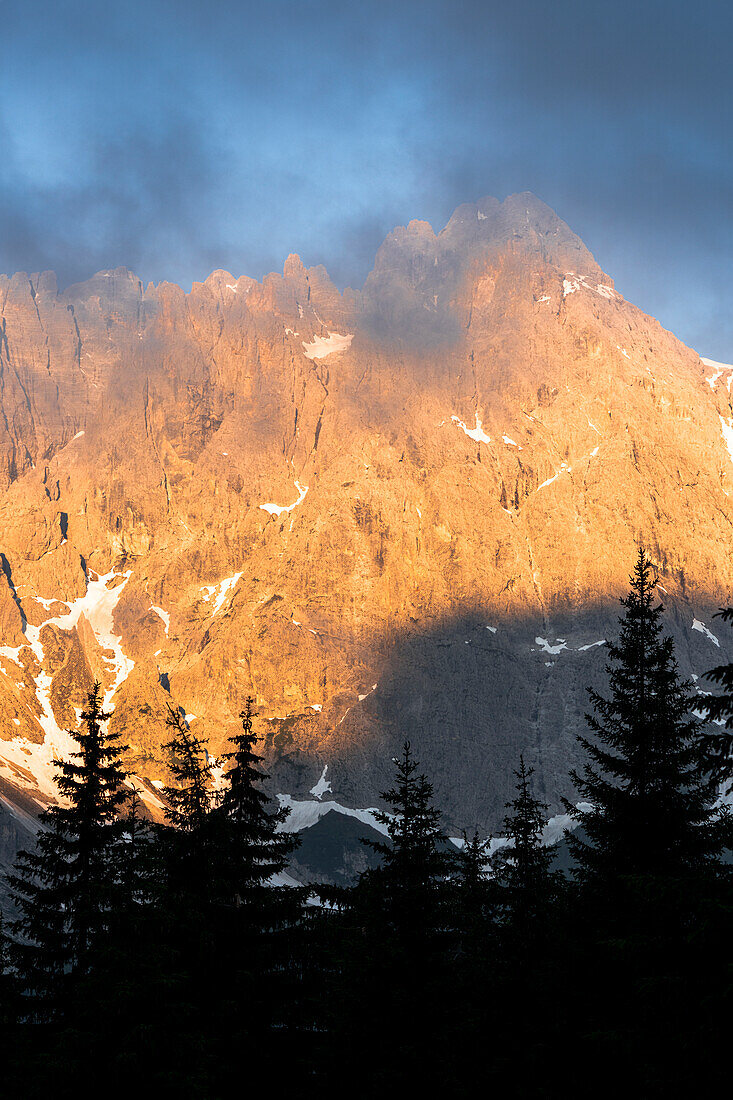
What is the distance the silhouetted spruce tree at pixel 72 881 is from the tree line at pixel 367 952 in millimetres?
81

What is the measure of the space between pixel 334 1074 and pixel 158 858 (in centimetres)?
782

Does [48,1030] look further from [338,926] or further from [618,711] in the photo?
[618,711]

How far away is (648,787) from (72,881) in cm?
1706

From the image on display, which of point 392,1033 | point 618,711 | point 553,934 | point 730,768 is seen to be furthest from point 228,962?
point 730,768

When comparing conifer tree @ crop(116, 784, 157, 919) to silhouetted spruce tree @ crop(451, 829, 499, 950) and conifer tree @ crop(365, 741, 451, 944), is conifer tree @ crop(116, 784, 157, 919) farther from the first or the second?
silhouetted spruce tree @ crop(451, 829, 499, 950)

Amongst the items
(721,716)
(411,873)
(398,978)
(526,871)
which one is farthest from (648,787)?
(526,871)

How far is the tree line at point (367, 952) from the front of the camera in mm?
22328

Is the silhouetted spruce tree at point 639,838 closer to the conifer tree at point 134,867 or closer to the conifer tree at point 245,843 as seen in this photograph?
the conifer tree at point 245,843

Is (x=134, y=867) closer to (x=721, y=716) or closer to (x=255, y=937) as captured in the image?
(x=255, y=937)

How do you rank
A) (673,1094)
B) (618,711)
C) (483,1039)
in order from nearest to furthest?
(673,1094), (483,1039), (618,711)

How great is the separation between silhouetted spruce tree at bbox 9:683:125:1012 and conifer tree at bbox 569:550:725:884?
13.1m

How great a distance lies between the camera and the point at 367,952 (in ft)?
77.2

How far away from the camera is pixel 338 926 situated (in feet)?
83.8

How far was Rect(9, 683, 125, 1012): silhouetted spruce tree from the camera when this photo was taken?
2783cm
